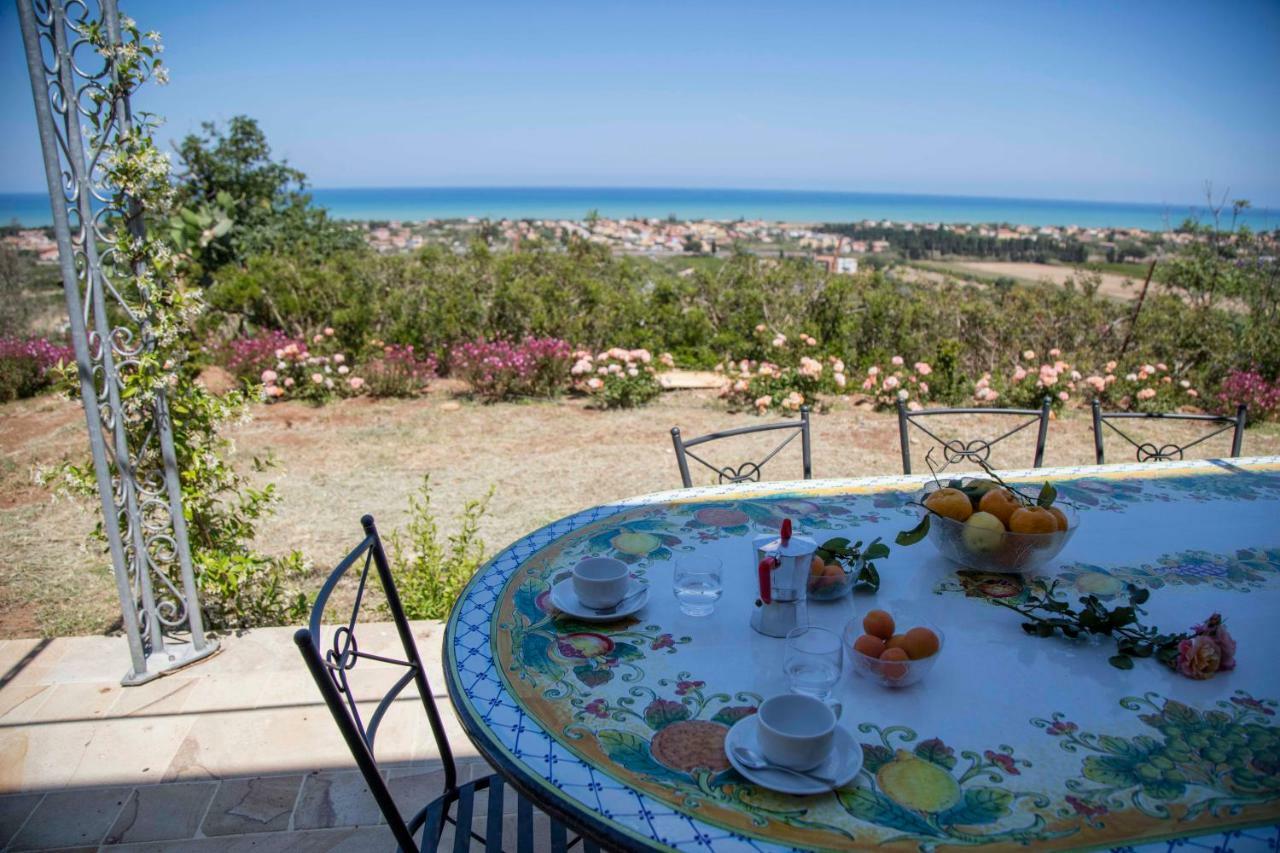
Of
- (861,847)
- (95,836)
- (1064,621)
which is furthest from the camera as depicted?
(95,836)

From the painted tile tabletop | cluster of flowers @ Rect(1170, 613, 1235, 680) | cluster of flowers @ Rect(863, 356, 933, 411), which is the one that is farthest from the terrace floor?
cluster of flowers @ Rect(863, 356, 933, 411)

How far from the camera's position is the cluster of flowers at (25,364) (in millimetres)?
6184

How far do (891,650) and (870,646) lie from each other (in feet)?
0.12

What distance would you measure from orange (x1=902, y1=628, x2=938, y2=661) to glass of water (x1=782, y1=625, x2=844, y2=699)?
11 centimetres

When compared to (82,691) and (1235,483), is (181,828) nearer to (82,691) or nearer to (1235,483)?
(82,691)

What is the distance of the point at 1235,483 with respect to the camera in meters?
2.25

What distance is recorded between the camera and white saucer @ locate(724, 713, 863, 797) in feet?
3.18

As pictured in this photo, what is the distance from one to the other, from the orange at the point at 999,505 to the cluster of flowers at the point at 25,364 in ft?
23.2

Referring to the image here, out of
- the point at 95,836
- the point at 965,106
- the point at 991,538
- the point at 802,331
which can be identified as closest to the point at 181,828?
the point at 95,836

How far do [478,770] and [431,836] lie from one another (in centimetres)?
73

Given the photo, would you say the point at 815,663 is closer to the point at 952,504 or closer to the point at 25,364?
the point at 952,504

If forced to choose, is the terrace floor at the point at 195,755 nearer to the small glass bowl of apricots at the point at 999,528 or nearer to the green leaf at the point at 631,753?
the green leaf at the point at 631,753

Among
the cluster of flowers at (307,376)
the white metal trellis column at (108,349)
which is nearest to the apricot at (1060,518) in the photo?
the white metal trellis column at (108,349)

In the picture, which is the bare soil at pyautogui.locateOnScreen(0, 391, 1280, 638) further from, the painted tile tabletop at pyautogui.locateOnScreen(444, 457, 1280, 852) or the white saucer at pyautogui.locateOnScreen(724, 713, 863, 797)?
the white saucer at pyautogui.locateOnScreen(724, 713, 863, 797)
